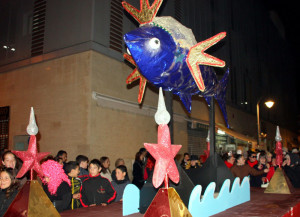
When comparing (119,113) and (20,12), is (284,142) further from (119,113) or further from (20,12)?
(20,12)

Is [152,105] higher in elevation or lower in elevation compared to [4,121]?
higher

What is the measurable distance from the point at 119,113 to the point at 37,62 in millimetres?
3326

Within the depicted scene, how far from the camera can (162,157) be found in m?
2.61

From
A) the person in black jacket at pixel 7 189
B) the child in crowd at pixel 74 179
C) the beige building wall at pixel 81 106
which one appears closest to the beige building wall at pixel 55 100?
the beige building wall at pixel 81 106

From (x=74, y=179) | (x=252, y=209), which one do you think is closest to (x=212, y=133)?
(x=252, y=209)

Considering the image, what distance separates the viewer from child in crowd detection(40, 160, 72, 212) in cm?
423

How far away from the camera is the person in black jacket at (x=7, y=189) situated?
3.44m

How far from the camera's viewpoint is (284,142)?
30.1 m

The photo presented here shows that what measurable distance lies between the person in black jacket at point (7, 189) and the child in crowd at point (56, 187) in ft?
1.95

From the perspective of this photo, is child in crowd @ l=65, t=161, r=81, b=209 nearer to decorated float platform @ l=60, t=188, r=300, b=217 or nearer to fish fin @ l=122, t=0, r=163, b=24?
decorated float platform @ l=60, t=188, r=300, b=217

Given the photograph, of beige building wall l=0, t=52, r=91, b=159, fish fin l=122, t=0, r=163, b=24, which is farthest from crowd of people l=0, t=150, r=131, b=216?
beige building wall l=0, t=52, r=91, b=159

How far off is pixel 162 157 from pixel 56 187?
2.35 m

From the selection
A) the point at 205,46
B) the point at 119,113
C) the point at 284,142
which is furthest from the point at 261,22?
the point at 205,46

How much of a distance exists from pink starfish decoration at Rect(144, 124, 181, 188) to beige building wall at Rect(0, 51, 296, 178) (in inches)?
218
